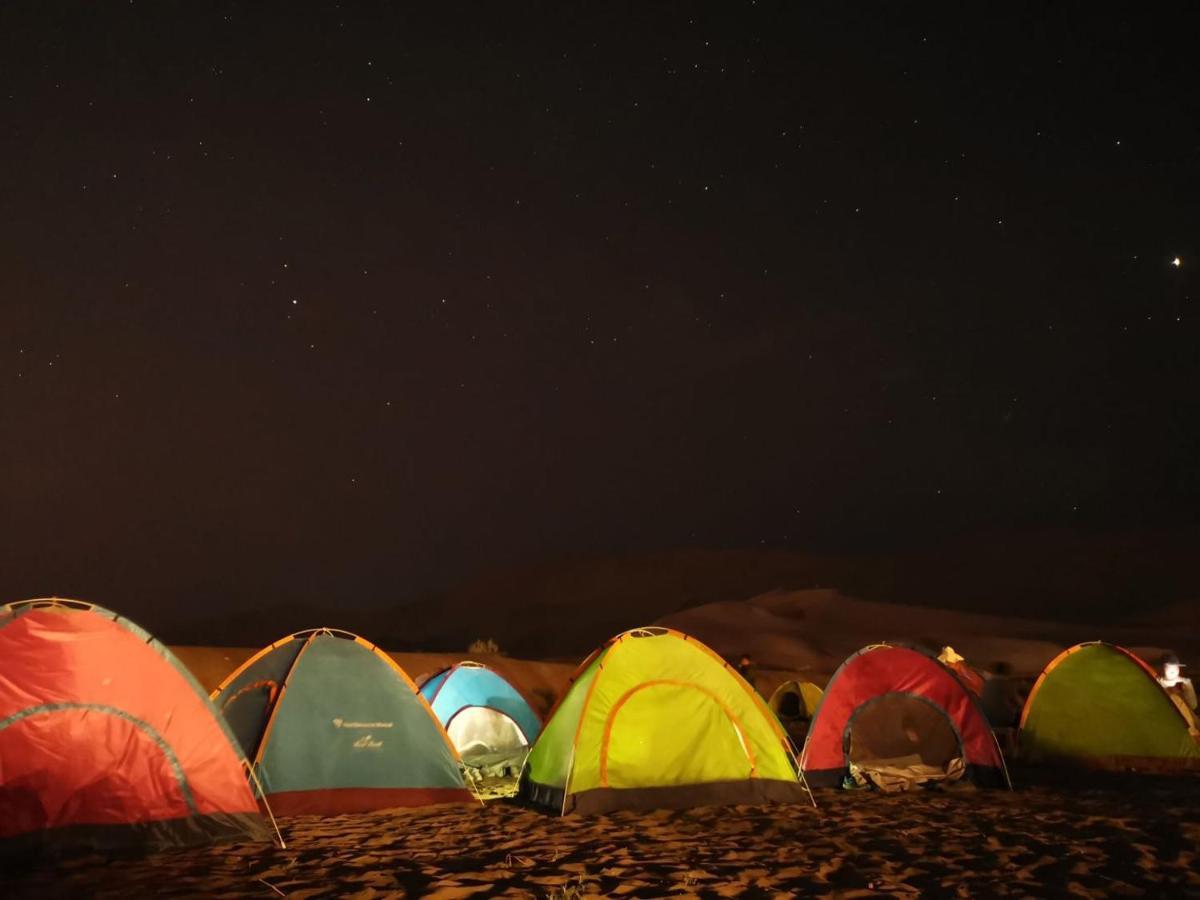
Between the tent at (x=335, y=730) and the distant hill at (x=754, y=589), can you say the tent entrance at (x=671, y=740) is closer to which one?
the tent at (x=335, y=730)

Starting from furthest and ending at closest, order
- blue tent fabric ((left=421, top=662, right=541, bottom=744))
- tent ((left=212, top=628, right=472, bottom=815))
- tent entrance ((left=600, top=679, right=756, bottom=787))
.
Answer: blue tent fabric ((left=421, top=662, right=541, bottom=744))
tent entrance ((left=600, top=679, right=756, bottom=787))
tent ((left=212, top=628, right=472, bottom=815))

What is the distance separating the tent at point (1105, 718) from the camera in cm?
1357

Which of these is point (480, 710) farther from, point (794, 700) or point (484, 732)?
point (794, 700)

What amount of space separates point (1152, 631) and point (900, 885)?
54.4 meters

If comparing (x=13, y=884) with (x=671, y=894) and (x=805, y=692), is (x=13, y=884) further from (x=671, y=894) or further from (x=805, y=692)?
(x=805, y=692)

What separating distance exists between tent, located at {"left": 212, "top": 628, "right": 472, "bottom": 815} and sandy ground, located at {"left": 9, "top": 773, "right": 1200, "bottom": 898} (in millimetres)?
397

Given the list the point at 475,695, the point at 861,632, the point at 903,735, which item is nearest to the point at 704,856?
the point at 903,735

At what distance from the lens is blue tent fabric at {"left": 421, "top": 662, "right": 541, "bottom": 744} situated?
15.0 meters

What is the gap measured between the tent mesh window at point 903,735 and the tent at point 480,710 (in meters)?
5.36

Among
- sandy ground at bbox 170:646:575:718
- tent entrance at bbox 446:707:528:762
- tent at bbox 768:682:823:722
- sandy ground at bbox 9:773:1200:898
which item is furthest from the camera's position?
sandy ground at bbox 170:646:575:718

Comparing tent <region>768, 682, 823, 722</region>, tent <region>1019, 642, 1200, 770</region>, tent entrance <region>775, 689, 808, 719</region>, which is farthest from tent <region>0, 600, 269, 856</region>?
tent entrance <region>775, 689, 808, 719</region>

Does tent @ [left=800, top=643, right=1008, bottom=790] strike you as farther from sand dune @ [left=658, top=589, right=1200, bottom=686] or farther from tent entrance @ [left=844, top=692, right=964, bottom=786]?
sand dune @ [left=658, top=589, right=1200, bottom=686]

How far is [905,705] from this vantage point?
15.0 m

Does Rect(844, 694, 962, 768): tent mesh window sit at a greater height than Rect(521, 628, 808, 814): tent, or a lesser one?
lesser
